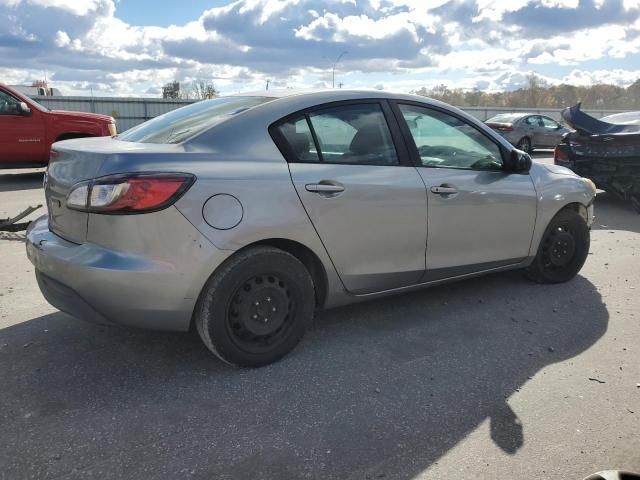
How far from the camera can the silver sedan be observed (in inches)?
742

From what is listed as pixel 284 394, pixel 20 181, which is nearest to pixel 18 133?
pixel 20 181

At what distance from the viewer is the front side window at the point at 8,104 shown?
10.6m

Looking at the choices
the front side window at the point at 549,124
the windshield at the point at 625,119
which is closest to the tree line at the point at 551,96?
the front side window at the point at 549,124

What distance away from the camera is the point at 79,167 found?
3014 mm

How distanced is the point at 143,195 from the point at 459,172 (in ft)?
7.27

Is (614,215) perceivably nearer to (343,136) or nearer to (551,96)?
(343,136)

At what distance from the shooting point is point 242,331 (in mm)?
3172

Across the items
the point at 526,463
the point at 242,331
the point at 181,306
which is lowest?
the point at 526,463

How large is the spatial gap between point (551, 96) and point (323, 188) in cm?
8073

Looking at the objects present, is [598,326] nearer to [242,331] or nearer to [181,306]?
[242,331]

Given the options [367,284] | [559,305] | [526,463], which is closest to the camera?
[526,463]

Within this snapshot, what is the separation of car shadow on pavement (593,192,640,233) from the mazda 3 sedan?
403 cm

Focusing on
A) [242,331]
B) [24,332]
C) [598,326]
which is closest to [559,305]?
[598,326]

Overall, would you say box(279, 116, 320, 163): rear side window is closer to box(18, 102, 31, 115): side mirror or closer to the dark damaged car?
the dark damaged car
